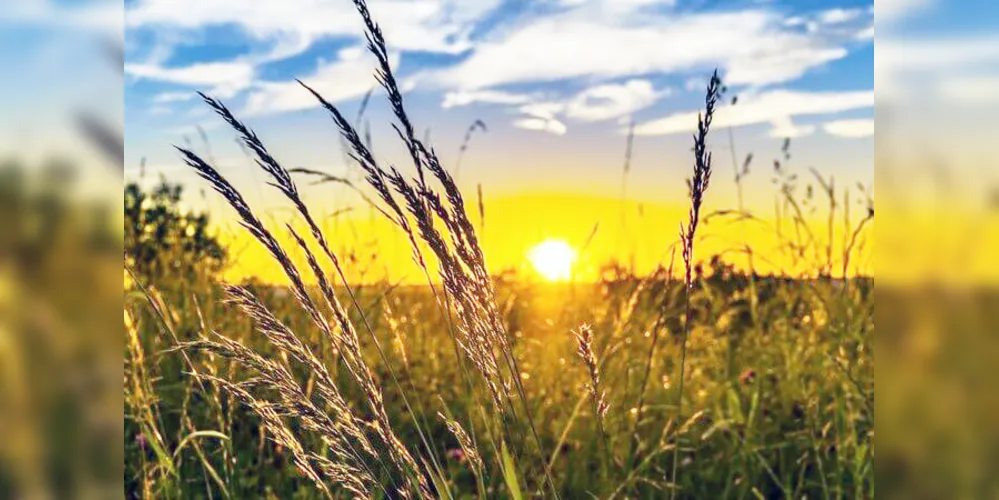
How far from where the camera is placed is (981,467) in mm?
635

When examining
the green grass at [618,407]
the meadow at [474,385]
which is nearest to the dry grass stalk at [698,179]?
the meadow at [474,385]

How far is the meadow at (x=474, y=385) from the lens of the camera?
127 centimetres

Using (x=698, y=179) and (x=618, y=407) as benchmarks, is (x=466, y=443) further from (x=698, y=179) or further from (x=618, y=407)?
(x=618, y=407)

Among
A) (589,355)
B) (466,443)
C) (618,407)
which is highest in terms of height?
(589,355)

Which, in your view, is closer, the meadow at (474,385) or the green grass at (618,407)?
the meadow at (474,385)

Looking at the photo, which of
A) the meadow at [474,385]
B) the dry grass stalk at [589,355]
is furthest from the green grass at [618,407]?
the dry grass stalk at [589,355]

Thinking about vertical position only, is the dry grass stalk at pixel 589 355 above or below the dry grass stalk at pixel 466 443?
above

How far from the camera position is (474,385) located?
279 cm

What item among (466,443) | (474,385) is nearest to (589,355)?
(466,443)

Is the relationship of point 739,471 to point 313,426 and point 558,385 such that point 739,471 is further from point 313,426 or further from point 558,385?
point 313,426

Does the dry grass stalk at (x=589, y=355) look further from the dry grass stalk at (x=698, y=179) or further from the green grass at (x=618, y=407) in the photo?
the green grass at (x=618, y=407)

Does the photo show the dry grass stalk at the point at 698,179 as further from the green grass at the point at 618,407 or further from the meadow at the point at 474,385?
the green grass at the point at 618,407

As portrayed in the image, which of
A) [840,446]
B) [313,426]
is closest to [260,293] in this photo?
[840,446]

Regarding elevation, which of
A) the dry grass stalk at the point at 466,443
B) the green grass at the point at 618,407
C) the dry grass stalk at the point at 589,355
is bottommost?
the green grass at the point at 618,407
